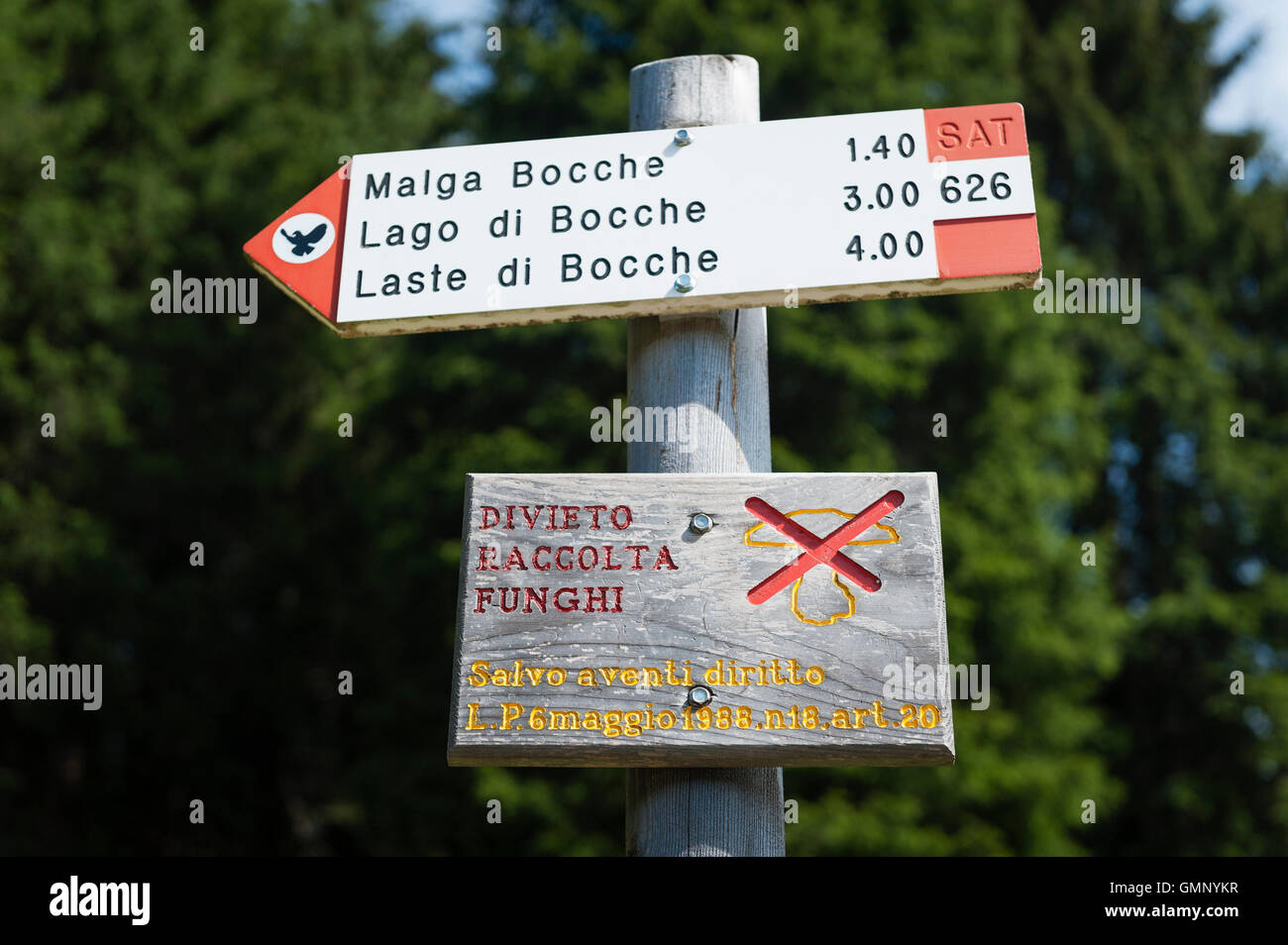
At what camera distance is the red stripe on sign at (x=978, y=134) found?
191 centimetres

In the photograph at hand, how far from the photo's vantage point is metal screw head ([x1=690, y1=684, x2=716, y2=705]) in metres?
1.61

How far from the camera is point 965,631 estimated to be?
8.29 m

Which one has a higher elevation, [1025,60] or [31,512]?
[1025,60]

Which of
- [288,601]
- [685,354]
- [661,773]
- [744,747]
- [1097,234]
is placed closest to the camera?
[744,747]

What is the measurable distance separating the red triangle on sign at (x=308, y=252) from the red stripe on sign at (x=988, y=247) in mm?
970

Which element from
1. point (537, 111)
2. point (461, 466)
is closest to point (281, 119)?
point (537, 111)

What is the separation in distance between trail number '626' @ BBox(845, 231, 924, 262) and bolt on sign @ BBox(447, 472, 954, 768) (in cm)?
38

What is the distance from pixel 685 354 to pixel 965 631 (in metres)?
6.84

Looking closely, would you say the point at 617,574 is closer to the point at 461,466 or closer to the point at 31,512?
the point at 461,466
